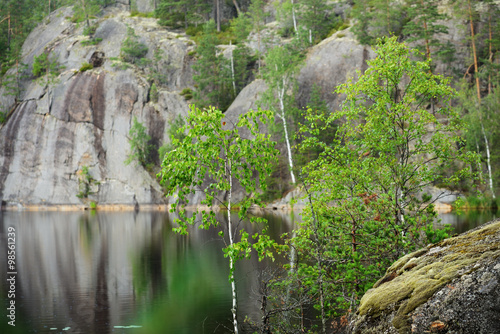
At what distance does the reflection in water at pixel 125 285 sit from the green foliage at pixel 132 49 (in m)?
55.5

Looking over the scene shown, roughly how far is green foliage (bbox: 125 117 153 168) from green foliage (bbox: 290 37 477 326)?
65.3 m

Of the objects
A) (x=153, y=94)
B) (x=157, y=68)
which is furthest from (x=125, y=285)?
(x=157, y=68)

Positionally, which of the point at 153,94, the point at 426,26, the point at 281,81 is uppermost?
the point at 426,26

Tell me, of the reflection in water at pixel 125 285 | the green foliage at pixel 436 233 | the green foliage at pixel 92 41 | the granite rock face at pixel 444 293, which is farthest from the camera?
the green foliage at pixel 92 41

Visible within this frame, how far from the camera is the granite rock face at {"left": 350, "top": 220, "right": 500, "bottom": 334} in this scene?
5.16 m

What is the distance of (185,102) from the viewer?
80.6 m

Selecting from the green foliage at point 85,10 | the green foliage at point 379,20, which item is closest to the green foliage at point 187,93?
the green foliage at point 85,10

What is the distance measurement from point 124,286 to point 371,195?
1319 centimetres

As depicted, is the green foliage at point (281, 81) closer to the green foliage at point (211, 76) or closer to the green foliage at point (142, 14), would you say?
the green foliage at point (211, 76)

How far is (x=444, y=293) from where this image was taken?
5648mm

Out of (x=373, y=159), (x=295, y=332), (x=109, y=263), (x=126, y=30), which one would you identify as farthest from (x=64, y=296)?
(x=126, y=30)

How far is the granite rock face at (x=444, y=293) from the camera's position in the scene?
516 centimetres

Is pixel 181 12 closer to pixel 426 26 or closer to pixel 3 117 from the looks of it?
pixel 3 117

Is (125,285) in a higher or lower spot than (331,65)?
lower
